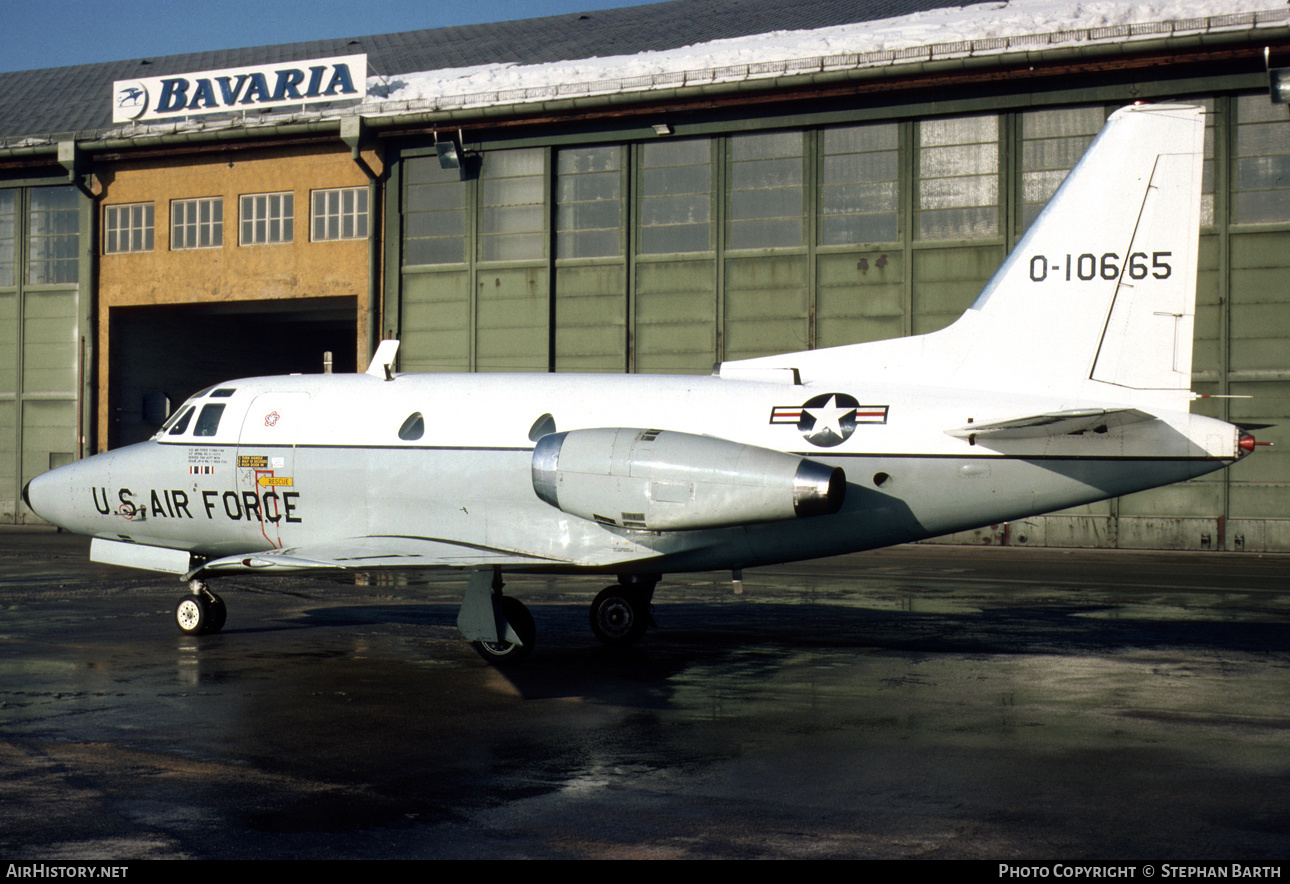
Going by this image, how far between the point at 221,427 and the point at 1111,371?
11189 millimetres

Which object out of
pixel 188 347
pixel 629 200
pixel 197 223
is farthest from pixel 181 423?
pixel 188 347

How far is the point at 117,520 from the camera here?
667 inches

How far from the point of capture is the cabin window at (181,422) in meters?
16.8

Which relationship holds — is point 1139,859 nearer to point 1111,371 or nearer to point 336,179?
point 1111,371

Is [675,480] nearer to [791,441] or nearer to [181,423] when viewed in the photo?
[791,441]

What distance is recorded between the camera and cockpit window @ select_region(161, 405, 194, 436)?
16766 mm

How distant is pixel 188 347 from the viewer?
47625mm

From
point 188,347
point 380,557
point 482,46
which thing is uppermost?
point 482,46

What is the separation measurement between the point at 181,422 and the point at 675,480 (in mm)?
7701

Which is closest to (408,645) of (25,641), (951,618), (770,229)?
(25,641)

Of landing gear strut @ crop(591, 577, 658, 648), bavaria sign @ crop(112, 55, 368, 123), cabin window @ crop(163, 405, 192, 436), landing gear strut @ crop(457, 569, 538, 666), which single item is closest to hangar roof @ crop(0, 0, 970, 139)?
bavaria sign @ crop(112, 55, 368, 123)

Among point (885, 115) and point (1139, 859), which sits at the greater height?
point (885, 115)

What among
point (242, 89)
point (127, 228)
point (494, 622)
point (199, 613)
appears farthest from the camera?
point (127, 228)

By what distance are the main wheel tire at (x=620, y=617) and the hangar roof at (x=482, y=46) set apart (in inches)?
1186
